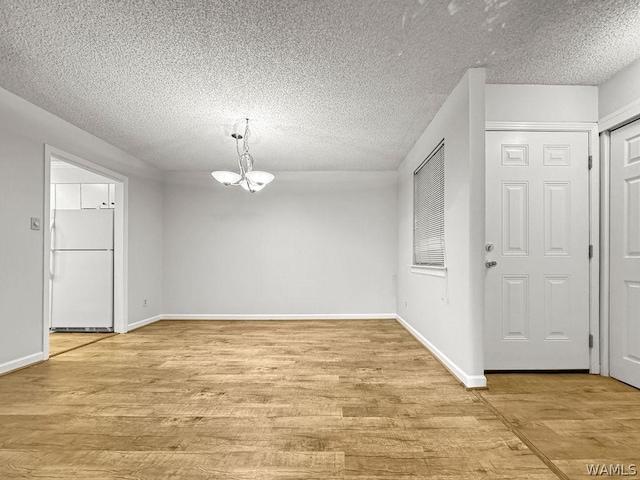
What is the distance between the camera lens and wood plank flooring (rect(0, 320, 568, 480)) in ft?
5.79

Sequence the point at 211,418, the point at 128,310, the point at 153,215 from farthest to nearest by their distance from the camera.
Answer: the point at 153,215 → the point at 128,310 → the point at 211,418

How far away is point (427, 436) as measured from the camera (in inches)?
81.1

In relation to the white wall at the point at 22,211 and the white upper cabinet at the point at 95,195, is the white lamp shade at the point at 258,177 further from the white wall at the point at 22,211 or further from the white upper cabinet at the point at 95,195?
the white upper cabinet at the point at 95,195

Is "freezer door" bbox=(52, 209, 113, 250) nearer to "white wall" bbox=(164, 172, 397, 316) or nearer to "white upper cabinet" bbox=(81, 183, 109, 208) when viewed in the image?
"white upper cabinet" bbox=(81, 183, 109, 208)

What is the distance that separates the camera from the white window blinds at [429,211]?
3.87 metres

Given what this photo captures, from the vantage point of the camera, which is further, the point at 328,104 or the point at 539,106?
the point at 328,104

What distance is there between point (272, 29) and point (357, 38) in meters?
0.55

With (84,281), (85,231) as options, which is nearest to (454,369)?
(84,281)

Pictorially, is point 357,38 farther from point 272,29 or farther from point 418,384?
point 418,384

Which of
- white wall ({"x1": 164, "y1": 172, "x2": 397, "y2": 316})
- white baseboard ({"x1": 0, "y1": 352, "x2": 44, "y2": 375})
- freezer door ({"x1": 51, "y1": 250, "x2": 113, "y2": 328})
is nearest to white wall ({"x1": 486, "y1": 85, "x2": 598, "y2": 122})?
white wall ({"x1": 164, "y1": 172, "x2": 397, "y2": 316})

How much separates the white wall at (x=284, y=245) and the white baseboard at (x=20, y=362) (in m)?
2.71

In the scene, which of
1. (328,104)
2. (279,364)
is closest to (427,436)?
(279,364)

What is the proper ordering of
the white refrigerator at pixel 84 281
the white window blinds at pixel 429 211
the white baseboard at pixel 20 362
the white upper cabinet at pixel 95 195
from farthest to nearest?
the white upper cabinet at pixel 95 195 < the white refrigerator at pixel 84 281 < the white window blinds at pixel 429 211 < the white baseboard at pixel 20 362

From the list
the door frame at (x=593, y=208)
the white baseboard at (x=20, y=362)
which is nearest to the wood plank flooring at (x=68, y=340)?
the white baseboard at (x=20, y=362)
